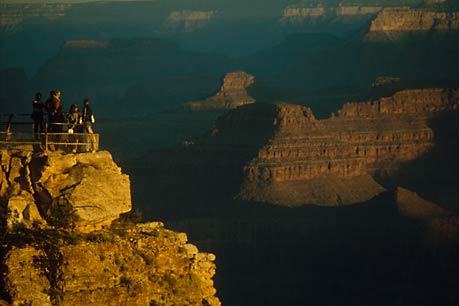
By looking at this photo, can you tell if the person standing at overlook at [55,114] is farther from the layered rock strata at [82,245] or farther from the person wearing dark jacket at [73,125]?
the layered rock strata at [82,245]

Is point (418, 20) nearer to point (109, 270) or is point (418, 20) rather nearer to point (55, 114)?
point (55, 114)

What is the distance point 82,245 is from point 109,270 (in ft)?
1.29

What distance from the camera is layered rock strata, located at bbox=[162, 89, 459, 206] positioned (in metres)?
104

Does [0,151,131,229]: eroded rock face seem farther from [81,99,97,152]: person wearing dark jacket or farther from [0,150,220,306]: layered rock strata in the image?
[81,99,97,152]: person wearing dark jacket

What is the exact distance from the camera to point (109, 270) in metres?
21.3

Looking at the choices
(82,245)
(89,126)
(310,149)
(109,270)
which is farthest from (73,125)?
(310,149)

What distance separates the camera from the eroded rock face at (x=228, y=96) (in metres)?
143

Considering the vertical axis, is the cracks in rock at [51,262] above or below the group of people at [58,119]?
below

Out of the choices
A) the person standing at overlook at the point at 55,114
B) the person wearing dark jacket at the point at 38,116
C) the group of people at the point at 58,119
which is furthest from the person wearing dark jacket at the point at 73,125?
the person wearing dark jacket at the point at 38,116

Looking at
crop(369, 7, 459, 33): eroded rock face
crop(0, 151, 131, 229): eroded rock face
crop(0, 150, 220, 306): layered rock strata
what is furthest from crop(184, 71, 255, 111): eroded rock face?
crop(0, 151, 131, 229): eroded rock face

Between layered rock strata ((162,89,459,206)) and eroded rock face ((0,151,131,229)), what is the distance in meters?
79.8

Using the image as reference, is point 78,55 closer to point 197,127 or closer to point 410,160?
point 197,127

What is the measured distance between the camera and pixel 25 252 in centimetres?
2080

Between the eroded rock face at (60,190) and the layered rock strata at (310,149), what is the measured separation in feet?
262
